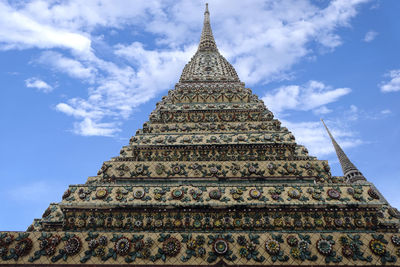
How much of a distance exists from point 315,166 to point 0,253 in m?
9.26

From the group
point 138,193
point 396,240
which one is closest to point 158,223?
point 138,193

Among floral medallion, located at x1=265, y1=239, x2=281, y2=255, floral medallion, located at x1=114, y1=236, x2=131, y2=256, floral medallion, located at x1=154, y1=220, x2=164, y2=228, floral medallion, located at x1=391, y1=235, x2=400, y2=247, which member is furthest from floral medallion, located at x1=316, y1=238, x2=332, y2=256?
floral medallion, located at x1=114, y1=236, x2=131, y2=256

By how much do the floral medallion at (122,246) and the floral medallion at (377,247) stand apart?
5.74 m

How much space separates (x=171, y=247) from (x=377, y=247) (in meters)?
4.82

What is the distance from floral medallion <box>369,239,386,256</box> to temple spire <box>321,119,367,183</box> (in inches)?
578

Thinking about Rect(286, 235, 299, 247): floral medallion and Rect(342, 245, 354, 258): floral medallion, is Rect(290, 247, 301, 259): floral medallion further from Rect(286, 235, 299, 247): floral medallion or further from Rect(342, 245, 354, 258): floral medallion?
Rect(342, 245, 354, 258): floral medallion

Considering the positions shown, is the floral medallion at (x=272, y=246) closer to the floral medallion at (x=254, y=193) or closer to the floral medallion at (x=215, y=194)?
the floral medallion at (x=254, y=193)

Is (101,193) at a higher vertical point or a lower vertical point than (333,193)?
higher

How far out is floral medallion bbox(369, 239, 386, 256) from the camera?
18.9 feet

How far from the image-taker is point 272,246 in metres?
5.87

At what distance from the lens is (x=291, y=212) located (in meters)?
6.64

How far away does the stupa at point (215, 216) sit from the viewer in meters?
5.86

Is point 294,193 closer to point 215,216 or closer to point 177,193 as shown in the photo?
point 215,216

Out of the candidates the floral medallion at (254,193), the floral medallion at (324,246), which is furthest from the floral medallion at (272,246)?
the floral medallion at (254,193)
